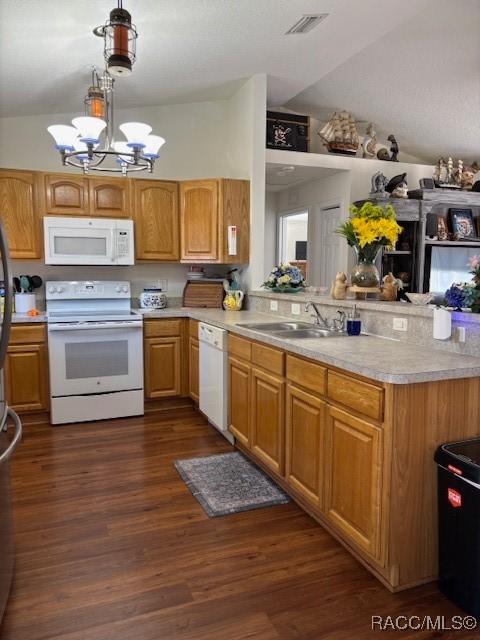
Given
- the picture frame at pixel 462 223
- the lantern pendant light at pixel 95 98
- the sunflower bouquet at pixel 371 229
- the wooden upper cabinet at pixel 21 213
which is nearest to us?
the sunflower bouquet at pixel 371 229

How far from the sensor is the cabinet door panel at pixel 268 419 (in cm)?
266

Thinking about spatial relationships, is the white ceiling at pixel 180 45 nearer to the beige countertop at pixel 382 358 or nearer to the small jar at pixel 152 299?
the small jar at pixel 152 299

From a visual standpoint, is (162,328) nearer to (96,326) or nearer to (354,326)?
(96,326)

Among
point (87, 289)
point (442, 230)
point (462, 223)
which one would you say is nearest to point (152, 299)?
point (87, 289)

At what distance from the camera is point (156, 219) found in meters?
4.47

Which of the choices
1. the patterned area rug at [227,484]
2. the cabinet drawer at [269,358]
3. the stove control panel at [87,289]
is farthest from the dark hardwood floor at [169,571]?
the stove control panel at [87,289]

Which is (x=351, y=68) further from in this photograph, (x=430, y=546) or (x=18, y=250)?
(x=430, y=546)

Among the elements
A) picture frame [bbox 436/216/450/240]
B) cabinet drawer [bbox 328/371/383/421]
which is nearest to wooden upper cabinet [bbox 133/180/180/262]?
cabinet drawer [bbox 328/371/383/421]

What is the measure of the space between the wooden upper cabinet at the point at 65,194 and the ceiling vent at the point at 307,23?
210 cm

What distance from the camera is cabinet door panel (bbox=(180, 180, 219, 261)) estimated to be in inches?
173

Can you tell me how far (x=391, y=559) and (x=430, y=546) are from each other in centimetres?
20

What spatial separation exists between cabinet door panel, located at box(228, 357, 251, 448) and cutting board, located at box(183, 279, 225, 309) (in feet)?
4.39

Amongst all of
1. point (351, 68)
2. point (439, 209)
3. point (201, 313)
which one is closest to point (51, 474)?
point (201, 313)

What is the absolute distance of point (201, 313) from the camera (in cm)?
419
